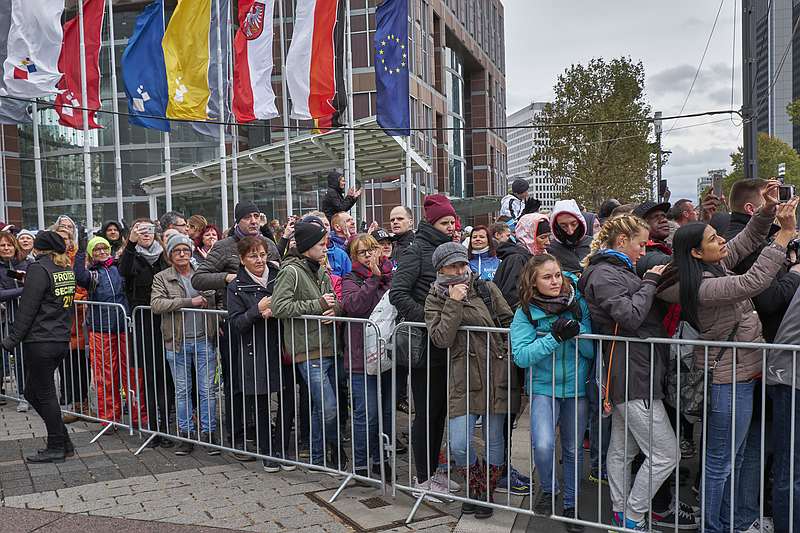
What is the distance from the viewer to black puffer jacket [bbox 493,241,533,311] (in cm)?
582

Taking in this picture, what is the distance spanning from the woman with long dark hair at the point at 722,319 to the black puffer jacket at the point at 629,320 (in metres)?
0.17

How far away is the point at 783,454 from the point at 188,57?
660 inches

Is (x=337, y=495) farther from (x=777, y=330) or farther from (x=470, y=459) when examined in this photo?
(x=777, y=330)

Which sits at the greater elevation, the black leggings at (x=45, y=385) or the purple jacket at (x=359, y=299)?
the purple jacket at (x=359, y=299)

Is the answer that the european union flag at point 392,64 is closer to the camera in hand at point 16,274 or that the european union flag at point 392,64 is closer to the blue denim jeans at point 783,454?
the camera in hand at point 16,274

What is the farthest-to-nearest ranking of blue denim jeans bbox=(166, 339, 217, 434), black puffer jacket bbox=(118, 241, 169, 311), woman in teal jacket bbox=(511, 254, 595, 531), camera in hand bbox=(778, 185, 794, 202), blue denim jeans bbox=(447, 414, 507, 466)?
black puffer jacket bbox=(118, 241, 169, 311) → blue denim jeans bbox=(166, 339, 217, 434) → blue denim jeans bbox=(447, 414, 507, 466) → woman in teal jacket bbox=(511, 254, 595, 531) → camera in hand bbox=(778, 185, 794, 202)

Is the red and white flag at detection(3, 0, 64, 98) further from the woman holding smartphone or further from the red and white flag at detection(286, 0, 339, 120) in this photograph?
the woman holding smartphone

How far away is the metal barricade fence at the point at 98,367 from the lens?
7.05m

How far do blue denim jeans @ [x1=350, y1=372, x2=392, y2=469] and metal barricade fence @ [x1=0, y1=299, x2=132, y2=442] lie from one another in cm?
248

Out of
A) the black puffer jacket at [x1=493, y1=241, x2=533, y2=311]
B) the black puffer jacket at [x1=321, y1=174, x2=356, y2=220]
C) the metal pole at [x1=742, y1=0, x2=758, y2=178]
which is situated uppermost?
the metal pole at [x1=742, y1=0, x2=758, y2=178]

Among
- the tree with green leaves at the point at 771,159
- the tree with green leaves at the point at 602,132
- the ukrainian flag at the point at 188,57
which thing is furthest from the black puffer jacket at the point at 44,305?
the tree with green leaves at the point at 771,159

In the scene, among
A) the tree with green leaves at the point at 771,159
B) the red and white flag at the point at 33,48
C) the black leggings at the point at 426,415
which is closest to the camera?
the black leggings at the point at 426,415

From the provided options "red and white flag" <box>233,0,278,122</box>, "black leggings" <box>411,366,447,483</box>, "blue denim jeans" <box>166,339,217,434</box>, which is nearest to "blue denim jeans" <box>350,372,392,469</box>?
"black leggings" <box>411,366,447,483</box>

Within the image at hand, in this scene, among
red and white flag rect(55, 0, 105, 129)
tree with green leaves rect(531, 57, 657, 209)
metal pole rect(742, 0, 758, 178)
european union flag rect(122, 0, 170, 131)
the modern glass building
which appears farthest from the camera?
tree with green leaves rect(531, 57, 657, 209)
